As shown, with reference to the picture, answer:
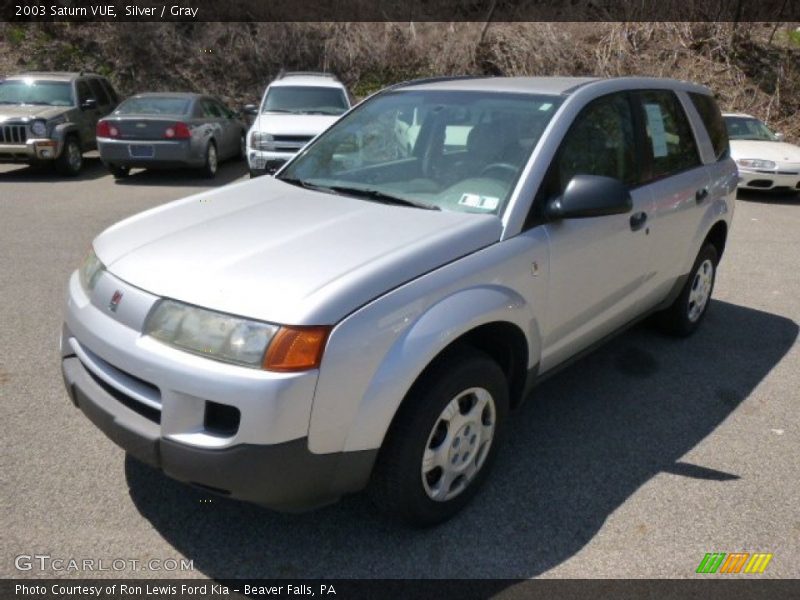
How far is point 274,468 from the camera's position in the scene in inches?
93.8

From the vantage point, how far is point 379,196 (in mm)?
3412

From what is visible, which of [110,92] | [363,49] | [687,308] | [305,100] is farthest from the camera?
[363,49]

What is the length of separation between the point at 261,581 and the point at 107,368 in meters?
1.01

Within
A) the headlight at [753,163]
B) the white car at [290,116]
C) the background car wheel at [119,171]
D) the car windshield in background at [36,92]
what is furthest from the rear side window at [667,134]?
the car windshield in background at [36,92]

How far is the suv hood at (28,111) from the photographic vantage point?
1177 centimetres

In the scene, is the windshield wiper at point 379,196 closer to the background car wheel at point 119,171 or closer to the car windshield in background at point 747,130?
the background car wheel at point 119,171

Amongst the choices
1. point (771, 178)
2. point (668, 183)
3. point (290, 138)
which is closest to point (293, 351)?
point (668, 183)

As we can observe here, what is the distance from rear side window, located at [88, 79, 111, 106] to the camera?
1414 centimetres

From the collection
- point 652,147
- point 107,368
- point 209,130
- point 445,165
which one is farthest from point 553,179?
point 209,130

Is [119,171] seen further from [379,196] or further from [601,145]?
[601,145]

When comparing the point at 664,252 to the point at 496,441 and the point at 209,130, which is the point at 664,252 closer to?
the point at 496,441

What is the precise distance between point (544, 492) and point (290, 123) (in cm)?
912

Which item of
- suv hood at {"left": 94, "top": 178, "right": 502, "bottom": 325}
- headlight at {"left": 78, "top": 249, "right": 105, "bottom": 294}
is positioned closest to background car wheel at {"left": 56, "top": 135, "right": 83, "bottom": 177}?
suv hood at {"left": 94, "top": 178, "right": 502, "bottom": 325}

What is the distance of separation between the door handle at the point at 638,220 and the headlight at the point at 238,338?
2161 mm
